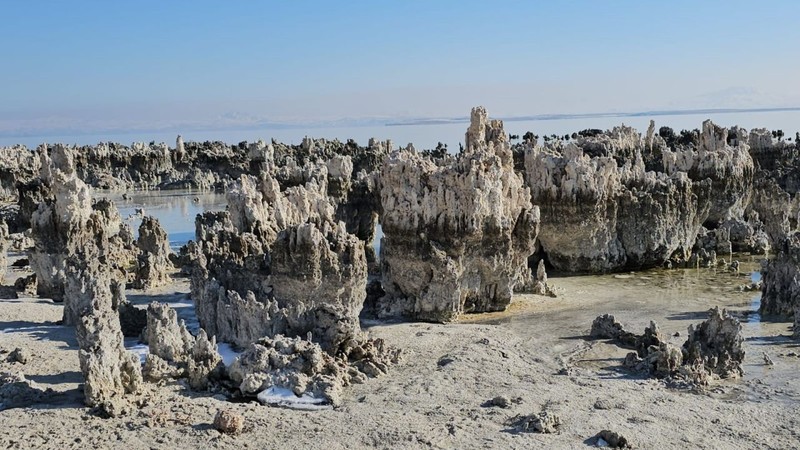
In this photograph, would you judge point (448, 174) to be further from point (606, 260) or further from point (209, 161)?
point (209, 161)

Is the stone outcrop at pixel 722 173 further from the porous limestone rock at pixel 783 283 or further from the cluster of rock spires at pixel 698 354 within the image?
the cluster of rock spires at pixel 698 354

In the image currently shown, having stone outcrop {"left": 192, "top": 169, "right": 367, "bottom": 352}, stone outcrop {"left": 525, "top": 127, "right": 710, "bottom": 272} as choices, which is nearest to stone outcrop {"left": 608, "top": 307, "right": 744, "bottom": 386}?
stone outcrop {"left": 192, "top": 169, "right": 367, "bottom": 352}

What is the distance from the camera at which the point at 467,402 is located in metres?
13.3

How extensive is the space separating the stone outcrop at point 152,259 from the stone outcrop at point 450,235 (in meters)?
7.03

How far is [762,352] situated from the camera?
16578mm

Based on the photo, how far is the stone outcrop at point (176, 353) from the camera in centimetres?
1370

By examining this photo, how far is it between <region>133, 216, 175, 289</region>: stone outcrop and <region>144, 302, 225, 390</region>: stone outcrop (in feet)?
23.5

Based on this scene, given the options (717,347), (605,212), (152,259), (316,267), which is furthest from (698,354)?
(152,259)

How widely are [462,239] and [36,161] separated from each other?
5066cm

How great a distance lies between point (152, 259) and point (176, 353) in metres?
8.43

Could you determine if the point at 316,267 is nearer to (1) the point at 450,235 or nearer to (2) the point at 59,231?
(1) the point at 450,235

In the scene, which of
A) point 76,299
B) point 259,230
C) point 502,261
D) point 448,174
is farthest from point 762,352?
point 76,299

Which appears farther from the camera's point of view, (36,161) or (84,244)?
(36,161)

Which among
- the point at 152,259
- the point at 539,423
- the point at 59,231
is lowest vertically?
the point at 539,423
